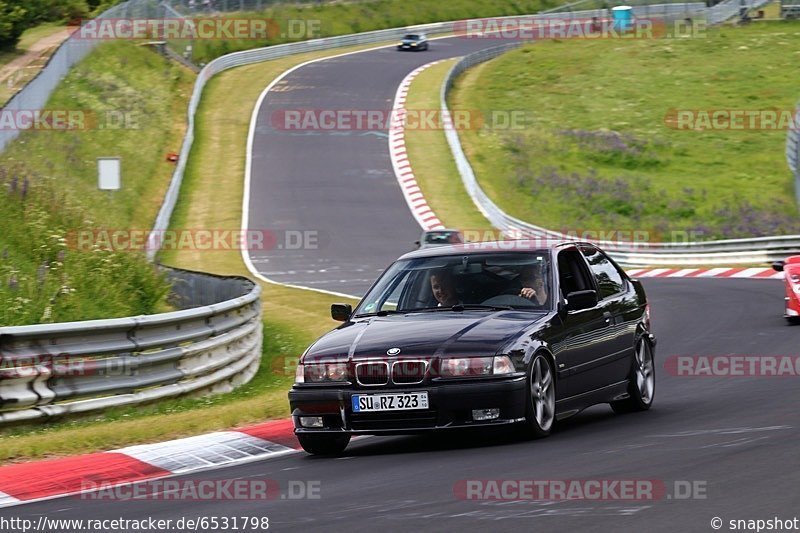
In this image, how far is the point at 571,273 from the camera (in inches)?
420

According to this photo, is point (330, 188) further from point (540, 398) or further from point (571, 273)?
point (540, 398)

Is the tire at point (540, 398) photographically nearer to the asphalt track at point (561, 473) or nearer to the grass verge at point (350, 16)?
the asphalt track at point (561, 473)

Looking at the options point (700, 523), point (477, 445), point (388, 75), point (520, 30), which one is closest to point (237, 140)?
point (388, 75)

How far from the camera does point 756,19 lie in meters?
72.2

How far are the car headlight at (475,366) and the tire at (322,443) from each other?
101 centimetres

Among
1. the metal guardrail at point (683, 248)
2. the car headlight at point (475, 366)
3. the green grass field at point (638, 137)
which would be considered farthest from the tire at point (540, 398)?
the green grass field at point (638, 137)

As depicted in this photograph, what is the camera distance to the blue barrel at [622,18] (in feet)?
244

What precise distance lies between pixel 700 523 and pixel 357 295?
19543mm

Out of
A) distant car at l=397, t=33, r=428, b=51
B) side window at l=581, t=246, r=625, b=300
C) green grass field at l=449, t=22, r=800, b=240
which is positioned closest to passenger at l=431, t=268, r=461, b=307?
side window at l=581, t=246, r=625, b=300

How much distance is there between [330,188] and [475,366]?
113 ft

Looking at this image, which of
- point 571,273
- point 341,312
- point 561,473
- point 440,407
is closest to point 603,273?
point 571,273

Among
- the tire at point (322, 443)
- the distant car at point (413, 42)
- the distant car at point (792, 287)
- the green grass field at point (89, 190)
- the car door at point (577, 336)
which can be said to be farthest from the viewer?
the distant car at point (413, 42)

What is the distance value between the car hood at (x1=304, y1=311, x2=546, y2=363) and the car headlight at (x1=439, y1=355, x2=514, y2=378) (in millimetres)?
47

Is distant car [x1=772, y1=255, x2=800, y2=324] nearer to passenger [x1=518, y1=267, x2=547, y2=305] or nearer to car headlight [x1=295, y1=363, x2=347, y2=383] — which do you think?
passenger [x1=518, y1=267, x2=547, y2=305]
